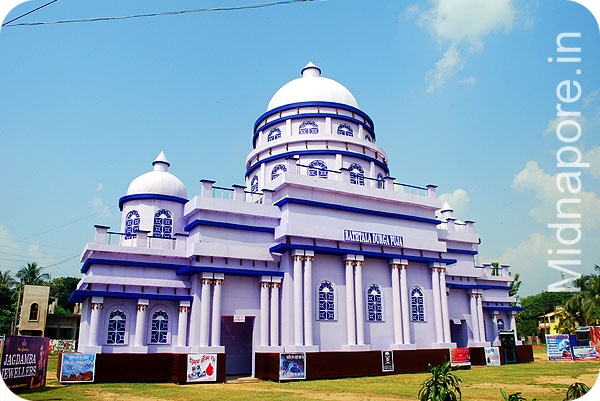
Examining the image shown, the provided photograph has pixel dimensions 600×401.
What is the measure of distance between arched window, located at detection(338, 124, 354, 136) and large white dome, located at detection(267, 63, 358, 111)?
6.37 feet

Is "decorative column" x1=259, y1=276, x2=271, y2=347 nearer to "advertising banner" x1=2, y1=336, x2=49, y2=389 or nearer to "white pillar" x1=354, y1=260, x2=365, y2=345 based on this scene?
"white pillar" x1=354, y1=260, x2=365, y2=345

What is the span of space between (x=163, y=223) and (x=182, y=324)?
816cm

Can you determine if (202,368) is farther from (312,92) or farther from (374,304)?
(312,92)

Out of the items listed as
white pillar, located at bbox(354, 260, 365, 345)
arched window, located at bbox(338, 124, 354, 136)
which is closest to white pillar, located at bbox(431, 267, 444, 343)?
white pillar, located at bbox(354, 260, 365, 345)

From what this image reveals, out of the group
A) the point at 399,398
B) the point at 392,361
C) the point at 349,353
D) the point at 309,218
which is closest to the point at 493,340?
the point at 392,361

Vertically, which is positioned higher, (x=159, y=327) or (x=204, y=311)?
(x=204, y=311)

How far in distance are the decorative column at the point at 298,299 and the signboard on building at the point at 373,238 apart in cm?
307

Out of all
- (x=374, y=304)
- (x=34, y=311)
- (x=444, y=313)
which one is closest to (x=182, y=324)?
(x=374, y=304)

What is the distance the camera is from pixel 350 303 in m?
25.6

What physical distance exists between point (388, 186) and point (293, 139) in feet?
22.7

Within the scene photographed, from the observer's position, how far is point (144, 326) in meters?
24.2

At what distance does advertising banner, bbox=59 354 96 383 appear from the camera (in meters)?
20.9

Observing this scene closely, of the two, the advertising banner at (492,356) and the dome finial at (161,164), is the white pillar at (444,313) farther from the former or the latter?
the dome finial at (161,164)

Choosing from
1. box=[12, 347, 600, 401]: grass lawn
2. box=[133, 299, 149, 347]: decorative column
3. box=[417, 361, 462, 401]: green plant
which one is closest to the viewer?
box=[417, 361, 462, 401]: green plant
